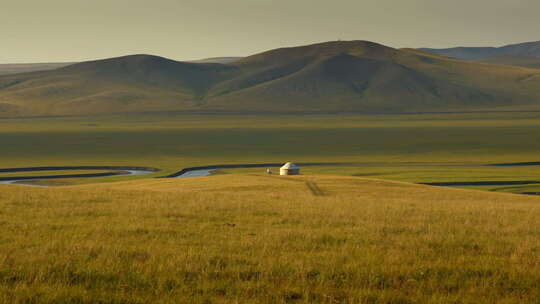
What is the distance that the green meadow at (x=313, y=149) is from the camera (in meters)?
92.8

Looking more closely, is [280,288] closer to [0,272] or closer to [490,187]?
[0,272]

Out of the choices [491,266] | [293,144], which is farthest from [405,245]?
[293,144]

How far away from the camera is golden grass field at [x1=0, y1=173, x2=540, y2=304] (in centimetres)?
950

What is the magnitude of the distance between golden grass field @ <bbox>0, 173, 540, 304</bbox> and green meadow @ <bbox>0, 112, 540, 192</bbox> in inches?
2170

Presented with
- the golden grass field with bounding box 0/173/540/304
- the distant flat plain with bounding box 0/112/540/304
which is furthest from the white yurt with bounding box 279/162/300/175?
the golden grass field with bounding box 0/173/540/304

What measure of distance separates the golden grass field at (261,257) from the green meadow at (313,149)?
5512cm

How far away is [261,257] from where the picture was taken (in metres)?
11.7

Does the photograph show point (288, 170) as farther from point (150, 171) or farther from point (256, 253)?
point (256, 253)

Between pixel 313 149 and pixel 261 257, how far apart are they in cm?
12278

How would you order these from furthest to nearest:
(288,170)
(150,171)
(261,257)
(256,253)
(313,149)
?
(313,149) < (150,171) < (288,170) < (256,253) < (261,257)

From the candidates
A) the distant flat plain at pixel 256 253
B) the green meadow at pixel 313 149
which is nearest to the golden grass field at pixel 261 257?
the distant flat plain at pixel 256 253

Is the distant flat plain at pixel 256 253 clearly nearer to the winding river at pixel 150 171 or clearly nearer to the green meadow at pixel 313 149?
the green meadow at pixel 313 149

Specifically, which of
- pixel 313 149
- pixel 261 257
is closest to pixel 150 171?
pixel 313 149

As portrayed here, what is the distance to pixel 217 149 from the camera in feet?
438
